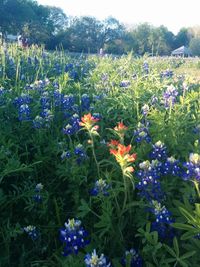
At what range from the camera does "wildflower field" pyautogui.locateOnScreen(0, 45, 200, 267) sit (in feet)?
6.00

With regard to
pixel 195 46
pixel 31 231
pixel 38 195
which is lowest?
pixel 31 231

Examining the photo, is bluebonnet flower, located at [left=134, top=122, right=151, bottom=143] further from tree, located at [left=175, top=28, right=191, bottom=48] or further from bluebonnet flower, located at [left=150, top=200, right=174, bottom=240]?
tree, located at [left=175, top=28, right=191, bottom=48]

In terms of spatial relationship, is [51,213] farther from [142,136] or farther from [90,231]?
[142,136]

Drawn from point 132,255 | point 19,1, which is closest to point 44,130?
point 132,255

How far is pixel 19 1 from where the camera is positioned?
48.6 metres

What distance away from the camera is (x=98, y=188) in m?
2.11

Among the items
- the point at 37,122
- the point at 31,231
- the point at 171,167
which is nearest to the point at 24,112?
the point at 37,122

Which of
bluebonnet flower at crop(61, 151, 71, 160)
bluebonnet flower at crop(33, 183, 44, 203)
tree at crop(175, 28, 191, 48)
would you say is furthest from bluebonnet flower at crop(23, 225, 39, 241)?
tree at crop(175, 28, 191, 48)

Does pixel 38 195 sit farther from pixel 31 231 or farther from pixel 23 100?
pixel 23 100

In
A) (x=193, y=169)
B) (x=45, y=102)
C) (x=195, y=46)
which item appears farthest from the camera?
(x=195, y=46)

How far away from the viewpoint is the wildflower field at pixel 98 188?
183cm

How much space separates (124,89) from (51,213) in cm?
206

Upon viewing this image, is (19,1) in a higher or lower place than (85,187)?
higher

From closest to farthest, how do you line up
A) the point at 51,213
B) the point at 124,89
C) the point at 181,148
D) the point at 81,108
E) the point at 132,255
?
the point at 132,255 → the point at 51,213 → the point at 181,148 → the point at 81,108 → the point at 124,89
